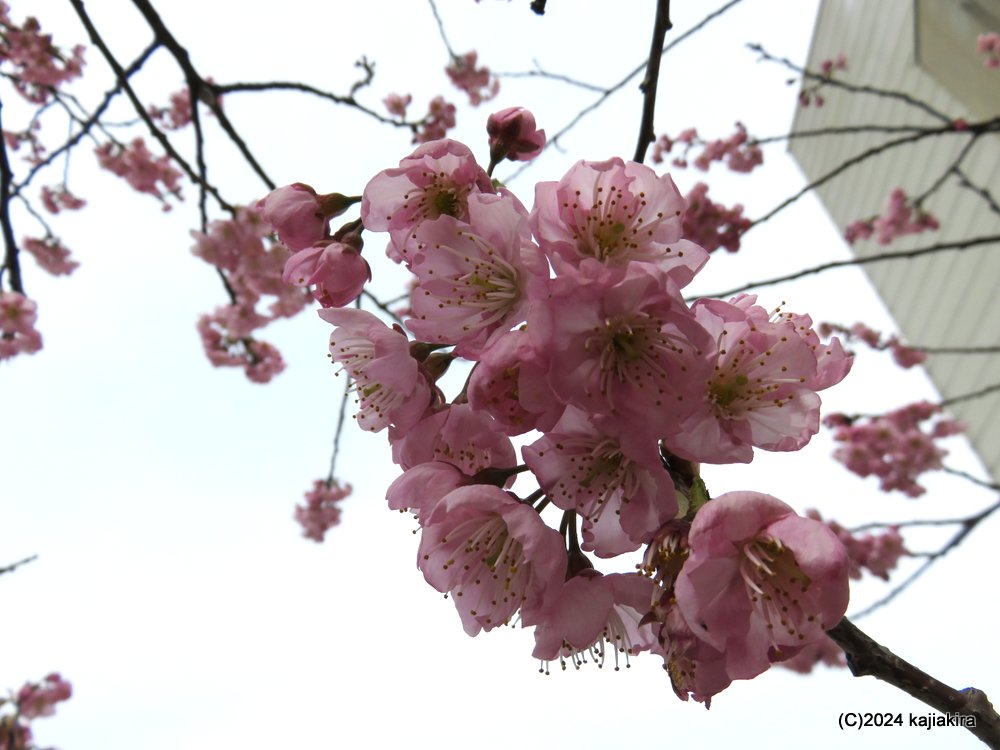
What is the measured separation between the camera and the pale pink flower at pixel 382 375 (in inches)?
38.1

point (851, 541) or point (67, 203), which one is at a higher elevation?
point (67, 203)

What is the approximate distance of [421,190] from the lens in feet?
3.43

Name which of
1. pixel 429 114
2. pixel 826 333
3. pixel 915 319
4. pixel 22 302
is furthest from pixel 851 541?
pixel 22 302

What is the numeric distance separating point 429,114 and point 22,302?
3.06 metres

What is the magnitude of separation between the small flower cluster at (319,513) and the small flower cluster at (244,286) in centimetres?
134

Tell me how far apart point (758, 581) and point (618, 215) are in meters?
0.50

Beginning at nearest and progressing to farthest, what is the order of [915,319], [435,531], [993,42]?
[435,531]
[993,42]
[915,319]

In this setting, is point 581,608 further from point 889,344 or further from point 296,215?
point 889,344

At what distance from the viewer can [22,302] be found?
3.74 m

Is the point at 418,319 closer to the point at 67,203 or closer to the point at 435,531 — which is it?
the point at 435,531

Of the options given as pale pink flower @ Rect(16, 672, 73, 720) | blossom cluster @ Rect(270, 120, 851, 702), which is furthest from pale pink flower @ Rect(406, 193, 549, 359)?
pale pink flower @ Rect(16, 672, 73, 720)

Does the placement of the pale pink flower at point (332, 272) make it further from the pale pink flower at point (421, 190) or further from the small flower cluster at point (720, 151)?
the small flower cluster at point (720, 151)

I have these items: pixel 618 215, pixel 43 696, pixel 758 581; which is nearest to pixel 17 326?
pixel 618 215

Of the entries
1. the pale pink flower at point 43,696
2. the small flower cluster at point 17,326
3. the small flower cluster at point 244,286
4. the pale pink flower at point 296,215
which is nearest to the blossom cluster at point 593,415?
the pale pink flower at point 296,215
